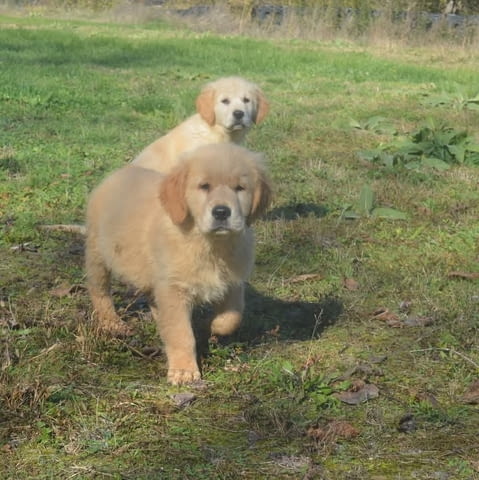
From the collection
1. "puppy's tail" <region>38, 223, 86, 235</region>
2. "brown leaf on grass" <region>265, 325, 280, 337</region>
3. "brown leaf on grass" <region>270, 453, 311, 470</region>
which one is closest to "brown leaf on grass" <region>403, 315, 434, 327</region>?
"brown leaf on grass" <region>265, 325, 280, 337</region>

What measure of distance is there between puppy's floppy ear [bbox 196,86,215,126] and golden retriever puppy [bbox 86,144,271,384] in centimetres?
242

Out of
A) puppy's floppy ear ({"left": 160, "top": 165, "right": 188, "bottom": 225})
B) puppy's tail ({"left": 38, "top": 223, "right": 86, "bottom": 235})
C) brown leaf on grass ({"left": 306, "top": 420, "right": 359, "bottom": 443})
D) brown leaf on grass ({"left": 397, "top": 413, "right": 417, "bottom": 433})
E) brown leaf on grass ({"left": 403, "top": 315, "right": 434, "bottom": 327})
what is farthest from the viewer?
puppy's tail ({"left": 38, "top": 223, "right": 86, "bottom": 235})

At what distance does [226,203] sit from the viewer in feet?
10.8

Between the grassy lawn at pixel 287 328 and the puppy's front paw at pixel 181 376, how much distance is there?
0.17 feet

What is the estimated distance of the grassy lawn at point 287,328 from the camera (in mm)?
2758

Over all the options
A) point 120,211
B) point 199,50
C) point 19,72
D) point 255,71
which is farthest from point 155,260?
point 199,50

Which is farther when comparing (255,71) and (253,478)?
(255,71)

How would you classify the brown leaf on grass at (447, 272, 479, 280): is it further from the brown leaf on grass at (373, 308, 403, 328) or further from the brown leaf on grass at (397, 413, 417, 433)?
the brown leaf on grass at (397, 413, 417, 433)

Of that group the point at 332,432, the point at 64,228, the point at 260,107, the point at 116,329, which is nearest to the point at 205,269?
the point at 116,329

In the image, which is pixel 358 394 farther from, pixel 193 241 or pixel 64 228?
pixel 64 228

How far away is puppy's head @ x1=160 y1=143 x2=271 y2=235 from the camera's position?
3.30 meters

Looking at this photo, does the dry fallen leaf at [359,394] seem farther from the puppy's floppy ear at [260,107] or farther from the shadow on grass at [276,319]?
the puppy's floppy ear at [260,107]

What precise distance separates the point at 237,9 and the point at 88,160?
2240 cm

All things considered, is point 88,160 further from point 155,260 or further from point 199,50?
point 199,50
